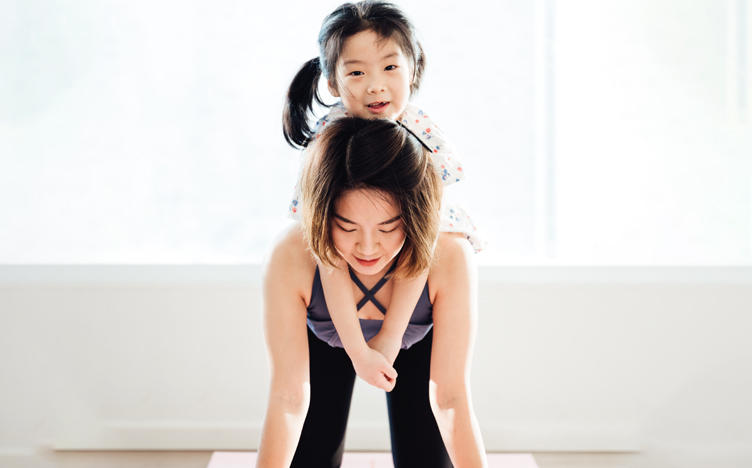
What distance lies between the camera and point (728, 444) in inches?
86.6

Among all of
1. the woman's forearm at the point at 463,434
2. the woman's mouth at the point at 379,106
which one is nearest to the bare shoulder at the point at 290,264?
the woman's mouth at the point at 379,106

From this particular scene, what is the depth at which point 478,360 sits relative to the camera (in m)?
2.18

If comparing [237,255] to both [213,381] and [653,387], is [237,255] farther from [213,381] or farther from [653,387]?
[653,387]

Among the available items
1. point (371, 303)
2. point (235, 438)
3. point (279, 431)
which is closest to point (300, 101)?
point (371, 303)

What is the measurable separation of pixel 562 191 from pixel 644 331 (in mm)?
624

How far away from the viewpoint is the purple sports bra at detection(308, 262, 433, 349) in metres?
1.32

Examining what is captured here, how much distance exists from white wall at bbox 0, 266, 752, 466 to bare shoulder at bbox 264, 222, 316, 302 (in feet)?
2.92

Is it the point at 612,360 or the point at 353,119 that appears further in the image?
the point at 612,360

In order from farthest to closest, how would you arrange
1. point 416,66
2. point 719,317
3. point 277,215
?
point 277,215 < point 719,317 < point 416,66

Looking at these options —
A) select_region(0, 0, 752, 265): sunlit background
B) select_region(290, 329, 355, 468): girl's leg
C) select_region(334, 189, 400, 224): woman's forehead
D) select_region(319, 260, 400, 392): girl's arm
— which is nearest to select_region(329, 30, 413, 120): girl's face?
select_region(334, 189, 400, 224): woman's forehead

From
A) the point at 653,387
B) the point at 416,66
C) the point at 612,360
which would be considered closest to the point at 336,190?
the point at 416,66

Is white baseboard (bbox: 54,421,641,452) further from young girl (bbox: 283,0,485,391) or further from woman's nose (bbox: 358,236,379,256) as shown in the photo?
woman's nose (bbox: 358,236,379,256)

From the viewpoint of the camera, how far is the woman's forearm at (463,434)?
1299 millimetres

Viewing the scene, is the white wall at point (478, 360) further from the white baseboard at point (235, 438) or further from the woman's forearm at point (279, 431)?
the woman's forearm at point (279, 431)
